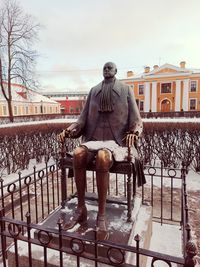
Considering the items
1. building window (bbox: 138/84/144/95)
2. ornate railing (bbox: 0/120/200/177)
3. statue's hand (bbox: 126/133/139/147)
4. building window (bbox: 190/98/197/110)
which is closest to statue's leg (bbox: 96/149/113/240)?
statue's hand (bbox: 126/133/139/147)

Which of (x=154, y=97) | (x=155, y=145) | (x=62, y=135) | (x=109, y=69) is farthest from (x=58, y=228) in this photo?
(x=154, y=97)

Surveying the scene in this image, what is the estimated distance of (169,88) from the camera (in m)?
32.7

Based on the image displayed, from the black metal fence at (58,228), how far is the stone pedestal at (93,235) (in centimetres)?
1

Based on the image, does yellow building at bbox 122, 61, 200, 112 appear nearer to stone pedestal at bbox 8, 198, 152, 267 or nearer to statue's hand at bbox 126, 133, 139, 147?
stone pedestal at bbox 8, 198, 152, 267

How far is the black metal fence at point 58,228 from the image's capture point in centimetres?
162

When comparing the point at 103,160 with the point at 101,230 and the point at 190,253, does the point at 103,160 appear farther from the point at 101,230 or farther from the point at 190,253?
the point at 190,253

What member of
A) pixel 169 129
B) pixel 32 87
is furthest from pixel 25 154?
pixel 32 87

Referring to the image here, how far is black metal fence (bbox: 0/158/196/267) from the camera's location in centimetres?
162

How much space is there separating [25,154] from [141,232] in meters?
5.18

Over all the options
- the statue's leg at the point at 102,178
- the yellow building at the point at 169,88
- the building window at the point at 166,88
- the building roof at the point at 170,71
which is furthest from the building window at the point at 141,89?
the statue's leg at the point at 102,178

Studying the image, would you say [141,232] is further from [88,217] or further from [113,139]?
[113,139]

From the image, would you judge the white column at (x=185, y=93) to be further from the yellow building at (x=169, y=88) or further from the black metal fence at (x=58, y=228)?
the black metal fence at (x=58, y=228)

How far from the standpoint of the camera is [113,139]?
9.34 ft

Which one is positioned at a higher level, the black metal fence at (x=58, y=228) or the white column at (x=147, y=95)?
the white column at (x=147, y=95)
